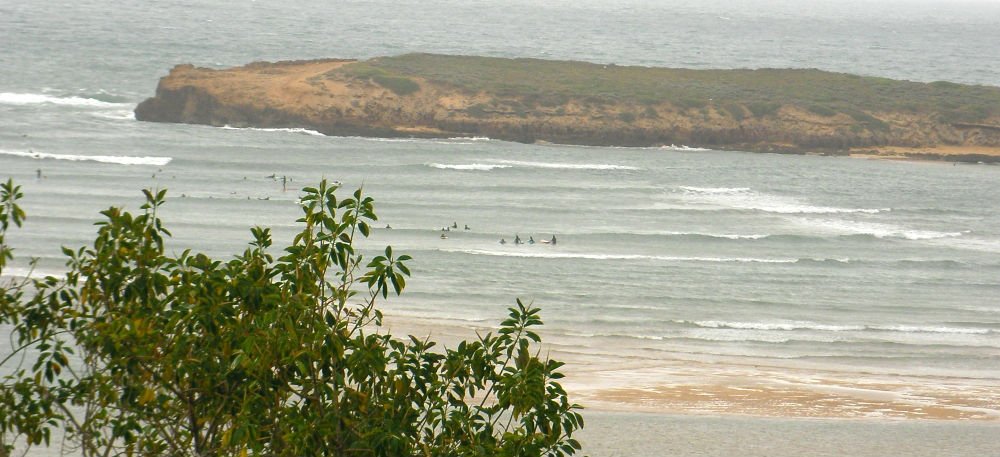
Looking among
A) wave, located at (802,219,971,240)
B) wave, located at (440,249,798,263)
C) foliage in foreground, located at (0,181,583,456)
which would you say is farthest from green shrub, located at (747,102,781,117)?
foliage in foreground, located at (0,181,583,456)

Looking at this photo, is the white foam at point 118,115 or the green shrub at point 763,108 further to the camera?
the green shrub at point 763,108

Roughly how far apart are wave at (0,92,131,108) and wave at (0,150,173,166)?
11.7 m

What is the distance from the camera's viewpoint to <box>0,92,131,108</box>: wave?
1946 inches

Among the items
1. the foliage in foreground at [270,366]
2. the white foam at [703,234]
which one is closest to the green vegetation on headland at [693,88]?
the white foam at [703,234]

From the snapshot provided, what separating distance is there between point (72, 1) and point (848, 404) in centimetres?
11887

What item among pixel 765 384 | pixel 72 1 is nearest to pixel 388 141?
pixel 765 384

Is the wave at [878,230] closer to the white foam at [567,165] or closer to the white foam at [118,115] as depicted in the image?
the white foam at [567,165]

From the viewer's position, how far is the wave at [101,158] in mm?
37719

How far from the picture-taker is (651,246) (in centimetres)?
3023

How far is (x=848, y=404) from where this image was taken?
61.5 ft

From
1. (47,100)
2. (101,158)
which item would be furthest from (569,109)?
(47,100)

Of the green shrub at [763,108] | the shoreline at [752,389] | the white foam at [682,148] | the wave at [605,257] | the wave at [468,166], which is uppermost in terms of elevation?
the green shrub at [763,108]

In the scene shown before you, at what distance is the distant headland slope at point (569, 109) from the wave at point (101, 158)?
22.9 feet

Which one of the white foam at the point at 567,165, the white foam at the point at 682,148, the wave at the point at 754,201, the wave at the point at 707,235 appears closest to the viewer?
the wave at the point at 707,235
